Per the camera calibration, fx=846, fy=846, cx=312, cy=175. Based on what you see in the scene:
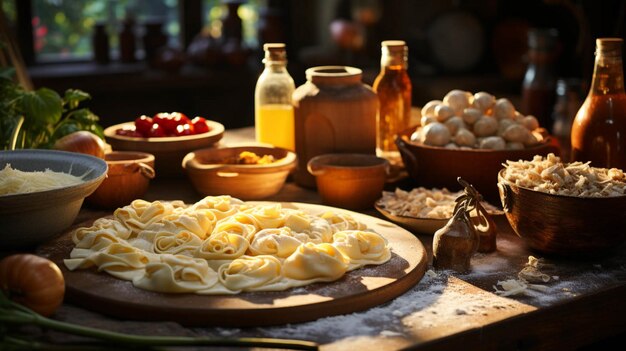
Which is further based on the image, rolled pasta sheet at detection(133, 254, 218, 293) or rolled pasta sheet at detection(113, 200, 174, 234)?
rolled pasta sheet at detection(113, 200, 174, 234)

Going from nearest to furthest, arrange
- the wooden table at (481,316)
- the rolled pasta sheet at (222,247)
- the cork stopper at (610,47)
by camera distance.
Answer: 1. the wooden table at (481,316)
2. the rolled pasta sheet at (222,247)
3. the cork stopper at (610,47)

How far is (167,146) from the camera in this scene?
8.50ft

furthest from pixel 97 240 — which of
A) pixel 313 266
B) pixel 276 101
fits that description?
pixel 276 101

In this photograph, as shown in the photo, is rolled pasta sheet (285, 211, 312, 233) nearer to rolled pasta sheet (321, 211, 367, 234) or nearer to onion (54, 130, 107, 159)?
rolled pasta sheet (321, 211, 367, 234)

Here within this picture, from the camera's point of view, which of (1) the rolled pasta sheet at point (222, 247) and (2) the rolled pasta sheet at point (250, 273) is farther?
(1) the rolled pasta sheet at point (222, 247)

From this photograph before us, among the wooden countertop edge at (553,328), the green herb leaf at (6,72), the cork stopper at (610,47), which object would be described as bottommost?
the wooden countertop edge at (553,328)

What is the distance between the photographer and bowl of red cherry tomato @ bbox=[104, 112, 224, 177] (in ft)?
8.48

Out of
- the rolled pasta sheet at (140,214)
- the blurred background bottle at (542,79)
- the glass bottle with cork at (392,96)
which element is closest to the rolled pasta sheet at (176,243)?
the rolled pasta sheet at (140,214)

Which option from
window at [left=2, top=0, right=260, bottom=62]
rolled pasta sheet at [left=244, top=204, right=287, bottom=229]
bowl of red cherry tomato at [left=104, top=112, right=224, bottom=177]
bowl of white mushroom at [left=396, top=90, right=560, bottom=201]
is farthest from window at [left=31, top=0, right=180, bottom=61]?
rolled pasta sheet at [left=244, top=204, right=287, bottom=229]

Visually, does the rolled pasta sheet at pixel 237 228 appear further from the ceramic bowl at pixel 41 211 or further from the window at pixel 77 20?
the window at pixel 77 20

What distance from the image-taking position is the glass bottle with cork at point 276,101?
2.67 m

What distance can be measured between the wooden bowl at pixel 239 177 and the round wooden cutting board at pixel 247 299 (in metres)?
0.64

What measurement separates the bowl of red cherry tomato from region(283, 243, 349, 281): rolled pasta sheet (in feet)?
3.25

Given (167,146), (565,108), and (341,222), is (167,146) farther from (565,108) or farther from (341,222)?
(565,108)
